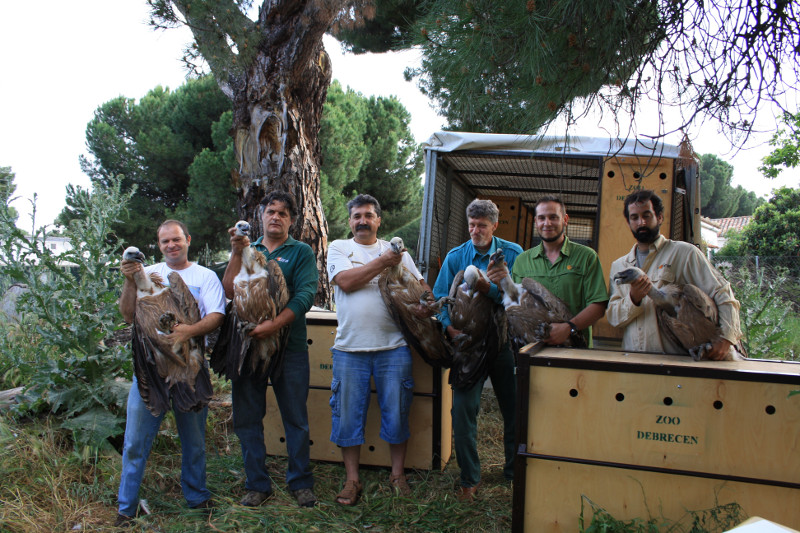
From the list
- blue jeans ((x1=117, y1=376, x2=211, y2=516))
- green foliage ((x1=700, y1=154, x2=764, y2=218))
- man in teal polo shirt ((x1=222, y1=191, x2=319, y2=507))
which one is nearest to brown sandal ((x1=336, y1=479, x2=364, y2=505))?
man in teal polo shirt ((x1=222, y1=191, x2=319, y2=507))

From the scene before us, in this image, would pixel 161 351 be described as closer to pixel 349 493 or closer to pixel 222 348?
pixel 222 348

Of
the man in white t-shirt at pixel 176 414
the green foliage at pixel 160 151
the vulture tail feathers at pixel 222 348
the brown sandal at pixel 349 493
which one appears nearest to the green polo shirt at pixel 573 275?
the brown sandal at pixel 349 493

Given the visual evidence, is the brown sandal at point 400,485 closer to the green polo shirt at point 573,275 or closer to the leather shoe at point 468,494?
the leather shoe at point 468,494

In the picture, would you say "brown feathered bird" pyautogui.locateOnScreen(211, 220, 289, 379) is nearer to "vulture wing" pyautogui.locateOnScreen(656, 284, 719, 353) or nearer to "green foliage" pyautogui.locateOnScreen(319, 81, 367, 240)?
"vulture wing" pyautogui.locateOnScreen(656, 284, 719, 353)

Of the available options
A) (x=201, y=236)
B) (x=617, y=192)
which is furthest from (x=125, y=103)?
(x=617, y=192)

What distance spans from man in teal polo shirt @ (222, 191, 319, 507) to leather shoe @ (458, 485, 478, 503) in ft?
3.27

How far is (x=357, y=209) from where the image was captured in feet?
12.1

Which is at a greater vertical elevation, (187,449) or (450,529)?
(187,449)

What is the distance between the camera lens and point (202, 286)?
3.30 m

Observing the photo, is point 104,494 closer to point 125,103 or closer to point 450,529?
point 450,529

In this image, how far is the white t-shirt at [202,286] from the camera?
3264 mm

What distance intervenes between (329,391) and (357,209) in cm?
156

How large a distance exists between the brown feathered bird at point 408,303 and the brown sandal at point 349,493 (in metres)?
1.04

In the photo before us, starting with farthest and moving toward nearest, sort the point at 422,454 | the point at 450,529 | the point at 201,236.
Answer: the point at 201,236
the point at 422,454
the point at 450,529
